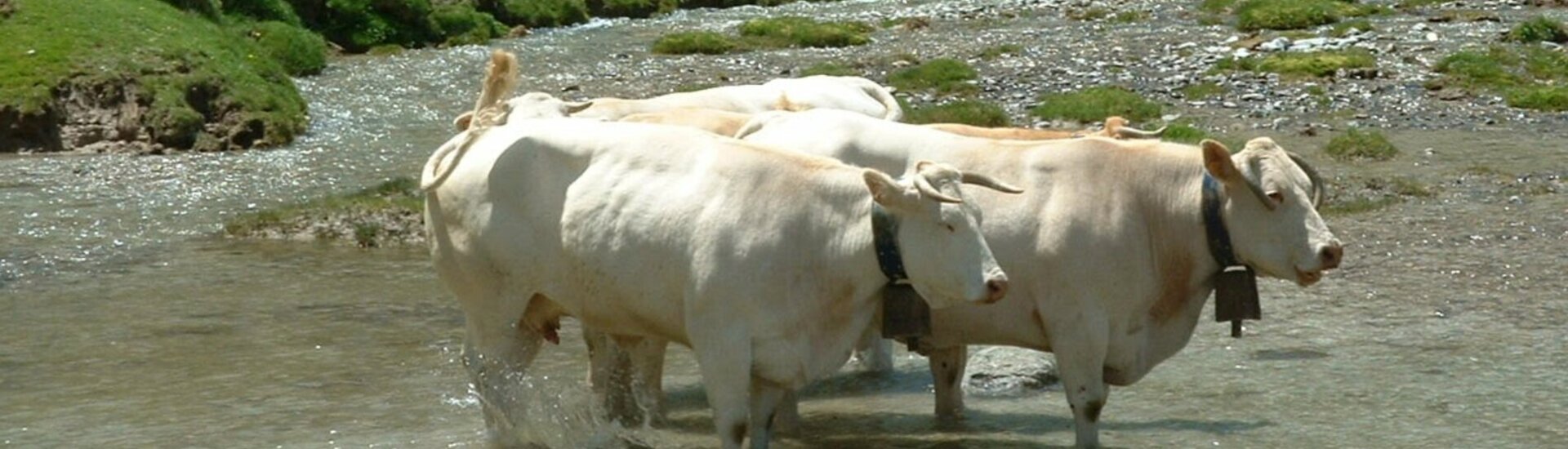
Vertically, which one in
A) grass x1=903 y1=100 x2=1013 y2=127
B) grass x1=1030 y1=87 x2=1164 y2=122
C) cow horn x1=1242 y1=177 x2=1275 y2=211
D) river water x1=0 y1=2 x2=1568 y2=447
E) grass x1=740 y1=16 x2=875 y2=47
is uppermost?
cow horn x1=1242 y1=177 x2=1275 y2=211

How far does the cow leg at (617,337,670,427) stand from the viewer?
38.0 ft

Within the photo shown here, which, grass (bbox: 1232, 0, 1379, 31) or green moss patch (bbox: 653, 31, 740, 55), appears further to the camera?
grass (bbox: 1232, 0, 1379, 31)

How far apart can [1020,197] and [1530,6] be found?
33088 millimetres

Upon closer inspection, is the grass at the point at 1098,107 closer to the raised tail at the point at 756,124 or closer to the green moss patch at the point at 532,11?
the raised tail at the point at 756,124

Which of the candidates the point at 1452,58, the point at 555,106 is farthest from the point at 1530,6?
the point at 555,106

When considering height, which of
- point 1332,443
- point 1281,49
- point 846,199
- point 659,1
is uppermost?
point 846,199

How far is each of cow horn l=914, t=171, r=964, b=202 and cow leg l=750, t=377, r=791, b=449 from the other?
116 cm

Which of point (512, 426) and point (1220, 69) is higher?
point (512, 426)

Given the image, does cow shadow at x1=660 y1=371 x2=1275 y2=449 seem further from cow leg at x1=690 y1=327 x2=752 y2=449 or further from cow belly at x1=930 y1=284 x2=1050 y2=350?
cow leg at x1=690 y1=327 x2=752 y2=449

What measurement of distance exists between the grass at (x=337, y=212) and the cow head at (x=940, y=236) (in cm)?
972

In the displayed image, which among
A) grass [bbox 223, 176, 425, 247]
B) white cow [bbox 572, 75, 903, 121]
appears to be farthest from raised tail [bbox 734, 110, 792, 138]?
grass [bbox 223, 176, 425, 247]

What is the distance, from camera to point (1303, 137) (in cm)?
2475

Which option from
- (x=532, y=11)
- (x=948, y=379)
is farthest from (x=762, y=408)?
(x=532, y=11)

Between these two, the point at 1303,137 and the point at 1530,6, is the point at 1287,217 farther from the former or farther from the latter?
the point at 1530,6
